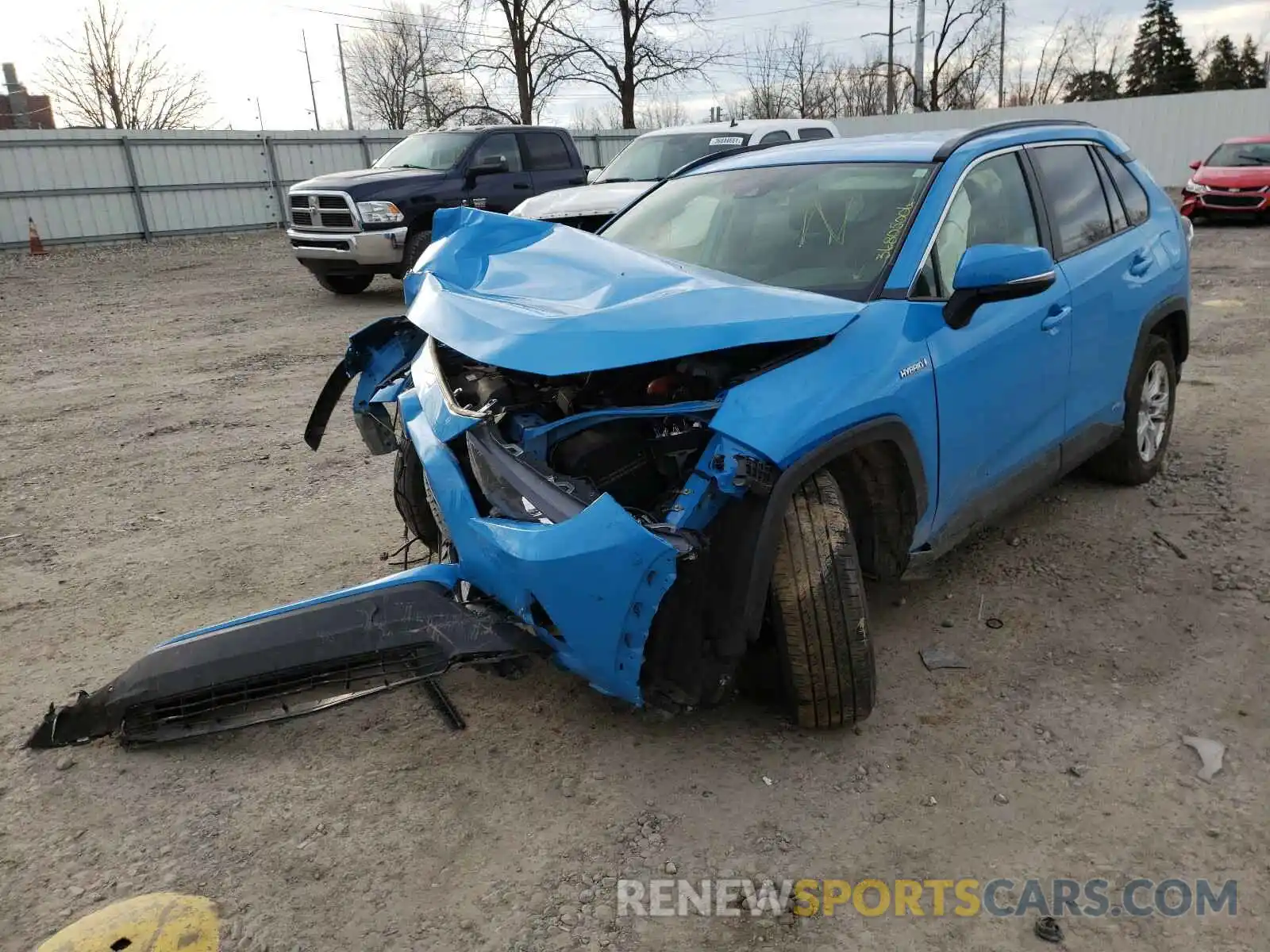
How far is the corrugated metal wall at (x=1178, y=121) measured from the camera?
27.5m

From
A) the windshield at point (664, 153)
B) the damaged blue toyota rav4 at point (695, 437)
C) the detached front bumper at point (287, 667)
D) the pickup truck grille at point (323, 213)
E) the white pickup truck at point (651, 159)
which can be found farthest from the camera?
the pickup truck grille at point (323, 213)

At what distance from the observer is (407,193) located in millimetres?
11242

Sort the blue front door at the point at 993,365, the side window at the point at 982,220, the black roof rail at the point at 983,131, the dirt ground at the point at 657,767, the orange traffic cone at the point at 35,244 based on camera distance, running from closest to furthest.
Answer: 1. the dirt ground at the point at 657,767
2. the blue front door at the point at 993,365
3. the side window at the point at 982,220
4. the black roof rail at the point at 983,131
5. the orange traffic cone at the point at 35,244

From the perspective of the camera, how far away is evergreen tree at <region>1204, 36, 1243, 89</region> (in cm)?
5088

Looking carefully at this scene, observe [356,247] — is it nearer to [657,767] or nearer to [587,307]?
[587,307]

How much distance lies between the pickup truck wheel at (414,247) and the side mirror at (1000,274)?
9.17m

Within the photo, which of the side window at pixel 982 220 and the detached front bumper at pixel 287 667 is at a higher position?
the side window at pixel 982 220

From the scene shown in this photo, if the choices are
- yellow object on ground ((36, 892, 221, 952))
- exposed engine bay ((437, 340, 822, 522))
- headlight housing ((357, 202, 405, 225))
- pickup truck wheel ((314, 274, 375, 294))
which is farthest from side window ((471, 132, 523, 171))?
yellow object on ground ((36, 892, 221, 952))

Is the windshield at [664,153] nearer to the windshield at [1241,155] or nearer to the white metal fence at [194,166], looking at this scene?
the white metal fence at [194,166]

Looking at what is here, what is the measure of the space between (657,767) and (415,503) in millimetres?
1517

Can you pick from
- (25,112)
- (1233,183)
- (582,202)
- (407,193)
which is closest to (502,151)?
(407,193)

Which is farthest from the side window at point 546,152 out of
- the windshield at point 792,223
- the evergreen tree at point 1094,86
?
the evergreen tree at point 1094,86

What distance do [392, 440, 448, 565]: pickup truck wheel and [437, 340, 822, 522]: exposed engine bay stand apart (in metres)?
0.78

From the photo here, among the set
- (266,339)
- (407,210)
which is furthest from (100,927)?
(407,210)
